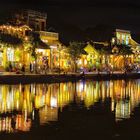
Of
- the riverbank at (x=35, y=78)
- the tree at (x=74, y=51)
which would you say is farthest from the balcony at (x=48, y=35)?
the riverbank at (x=35, y=78)

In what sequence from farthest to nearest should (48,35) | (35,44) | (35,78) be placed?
(48,35) < (35,44) < (35,78)

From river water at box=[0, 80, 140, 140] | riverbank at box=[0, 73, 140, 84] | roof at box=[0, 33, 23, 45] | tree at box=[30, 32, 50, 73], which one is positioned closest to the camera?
river water at box=[0, 80, 140, 140]

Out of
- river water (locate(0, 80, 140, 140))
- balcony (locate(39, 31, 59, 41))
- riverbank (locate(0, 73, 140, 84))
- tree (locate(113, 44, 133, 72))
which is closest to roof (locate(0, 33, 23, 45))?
balcony (locate(39, 31, 59, 41))

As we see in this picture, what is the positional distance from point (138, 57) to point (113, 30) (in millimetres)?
8222

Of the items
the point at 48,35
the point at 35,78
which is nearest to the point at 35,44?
the point at 48,35

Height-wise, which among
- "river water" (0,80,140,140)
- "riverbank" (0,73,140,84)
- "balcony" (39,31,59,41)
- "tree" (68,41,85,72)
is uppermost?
"balcony" (39,31,59,41)

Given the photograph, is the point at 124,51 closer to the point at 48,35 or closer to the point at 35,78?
the point at 48,35

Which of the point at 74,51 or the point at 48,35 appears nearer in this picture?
the point at 48,35

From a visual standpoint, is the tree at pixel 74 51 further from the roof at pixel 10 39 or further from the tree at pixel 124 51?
the tree at pixel 124 51

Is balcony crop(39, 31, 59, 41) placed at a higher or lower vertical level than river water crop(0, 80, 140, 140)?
higher

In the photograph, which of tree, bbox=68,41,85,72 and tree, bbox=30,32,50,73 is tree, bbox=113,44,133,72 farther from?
tree, bbox=30,32,50,73

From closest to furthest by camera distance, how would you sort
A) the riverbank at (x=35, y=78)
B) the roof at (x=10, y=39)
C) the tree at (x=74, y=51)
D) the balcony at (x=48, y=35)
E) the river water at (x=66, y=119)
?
the river water at (x=66, y=119), the riverbank at (x=35, y=78), the roof at (x=10, y=39), the balcony at (x=48, y=35), the tree at (x=74, y=51)

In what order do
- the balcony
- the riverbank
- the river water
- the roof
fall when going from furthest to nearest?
the balcony → the roof → the riverbank → the river water

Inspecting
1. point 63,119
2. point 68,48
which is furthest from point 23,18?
point 63,119
